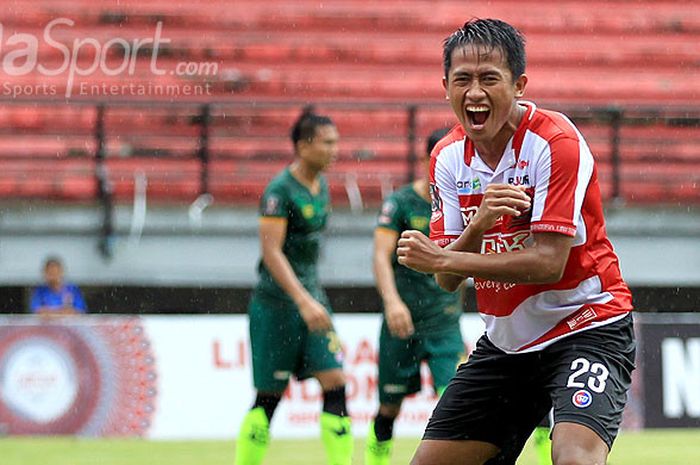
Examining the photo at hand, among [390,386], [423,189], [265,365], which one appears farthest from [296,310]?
[423,189]

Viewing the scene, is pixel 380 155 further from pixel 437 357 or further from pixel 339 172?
pixel 437 357

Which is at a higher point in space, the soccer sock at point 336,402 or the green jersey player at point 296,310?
the green jersey player at point 296,310

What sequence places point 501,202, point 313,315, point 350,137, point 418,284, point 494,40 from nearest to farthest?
point 501,202 → point 494,40 → point 313,315 → point 418,284 → point 350,137

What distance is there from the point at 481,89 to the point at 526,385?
1.12 meters

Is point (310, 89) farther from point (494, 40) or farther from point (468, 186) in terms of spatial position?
point (494, 40)

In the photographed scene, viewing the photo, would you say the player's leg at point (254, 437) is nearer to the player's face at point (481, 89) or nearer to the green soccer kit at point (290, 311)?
the green soccer kit at point (290, 311)

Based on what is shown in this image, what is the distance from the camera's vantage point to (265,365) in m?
8.30

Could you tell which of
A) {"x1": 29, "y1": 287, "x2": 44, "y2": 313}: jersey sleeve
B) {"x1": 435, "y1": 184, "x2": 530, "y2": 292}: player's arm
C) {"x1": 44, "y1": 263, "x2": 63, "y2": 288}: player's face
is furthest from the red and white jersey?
{"x1": 29, "y1": 287, "x2": 44, "y2": 313}: jersey sleeve

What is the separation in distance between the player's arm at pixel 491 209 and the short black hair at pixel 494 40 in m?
0.43

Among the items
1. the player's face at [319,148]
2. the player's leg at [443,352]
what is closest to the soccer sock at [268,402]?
the player's leg at [443,352]

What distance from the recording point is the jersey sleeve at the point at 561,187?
4.86 meters

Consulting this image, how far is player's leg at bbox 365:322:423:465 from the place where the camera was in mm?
8547

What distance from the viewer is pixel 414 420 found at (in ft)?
40.9

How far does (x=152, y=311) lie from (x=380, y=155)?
2.89m
